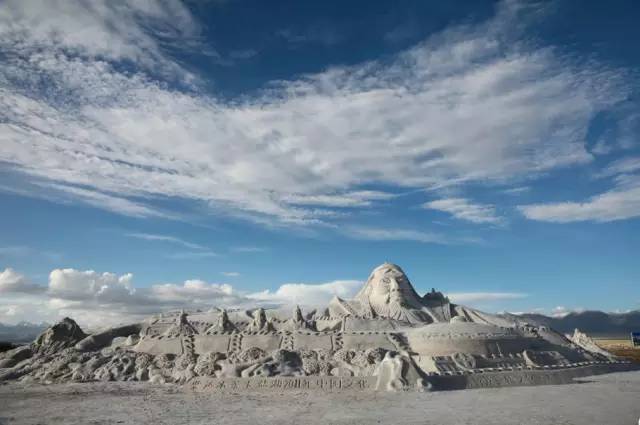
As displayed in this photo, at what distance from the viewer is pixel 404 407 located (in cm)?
1387

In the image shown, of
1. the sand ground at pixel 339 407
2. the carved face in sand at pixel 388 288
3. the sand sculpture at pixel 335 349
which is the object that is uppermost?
the carved face in sand at pixel 388 288

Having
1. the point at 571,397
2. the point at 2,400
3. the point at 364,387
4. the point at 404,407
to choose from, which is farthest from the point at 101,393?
the point at 571,397

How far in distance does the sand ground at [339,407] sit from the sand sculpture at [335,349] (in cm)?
174

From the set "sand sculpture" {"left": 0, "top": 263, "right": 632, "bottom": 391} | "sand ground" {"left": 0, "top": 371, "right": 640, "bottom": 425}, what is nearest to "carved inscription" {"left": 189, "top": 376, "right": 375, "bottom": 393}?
"sand sculpture" {"left": 0, "top": 263, "right": 632, "bottom": 391}

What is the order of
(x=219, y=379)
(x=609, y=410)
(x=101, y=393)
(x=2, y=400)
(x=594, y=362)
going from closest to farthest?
(x=609, y=410) → (x=2, y=400) → (x=101, y=393) → (x=219, y=379) → (x=594, y=362)

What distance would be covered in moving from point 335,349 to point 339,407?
991 centimetres

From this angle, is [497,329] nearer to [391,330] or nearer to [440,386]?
[391,330]

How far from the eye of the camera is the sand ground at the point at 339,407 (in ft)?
40.1

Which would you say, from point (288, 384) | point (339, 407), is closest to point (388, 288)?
point (288, 384)

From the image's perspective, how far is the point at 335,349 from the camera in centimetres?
2409

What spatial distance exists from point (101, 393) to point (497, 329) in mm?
19289

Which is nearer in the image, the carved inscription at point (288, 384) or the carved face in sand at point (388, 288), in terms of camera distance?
Result: the carved inscription at point (288, 384)

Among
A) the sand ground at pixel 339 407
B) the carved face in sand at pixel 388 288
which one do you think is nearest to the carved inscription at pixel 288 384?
the sand ground at pixel 339 407

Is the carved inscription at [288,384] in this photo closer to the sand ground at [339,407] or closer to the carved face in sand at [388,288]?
the sand ground at [339,407]
